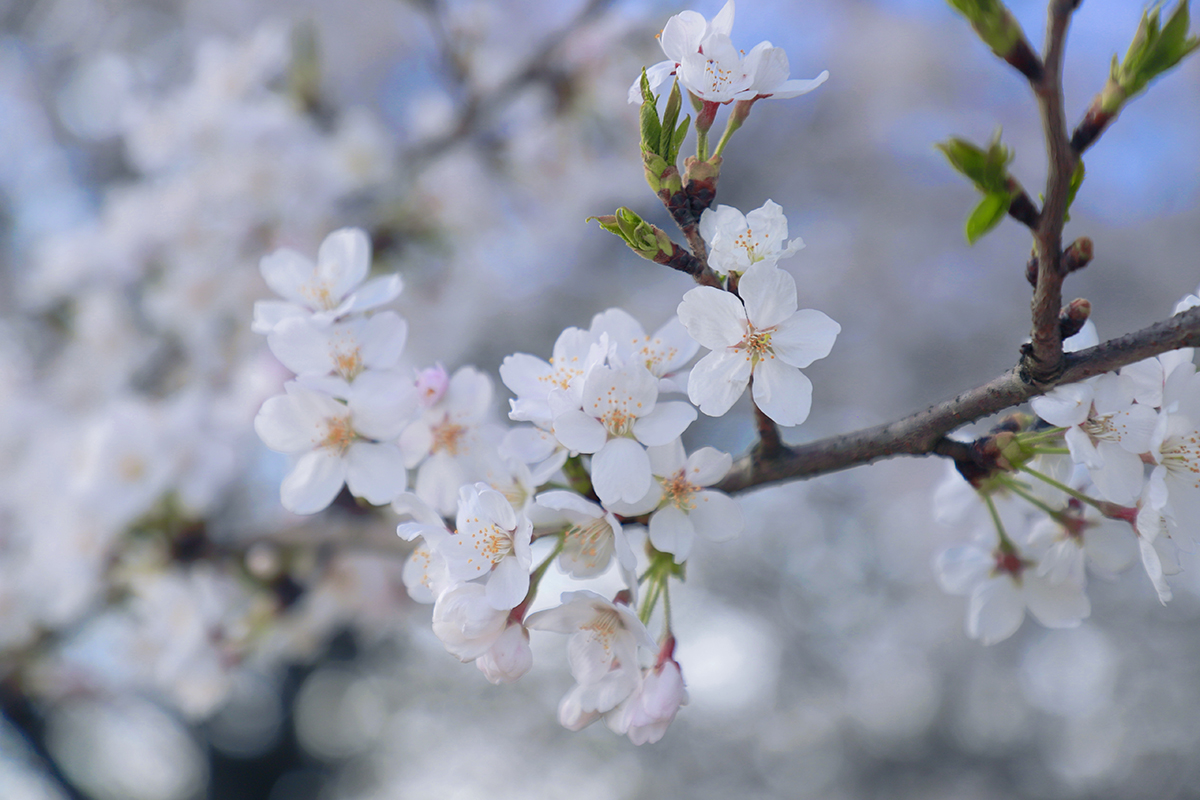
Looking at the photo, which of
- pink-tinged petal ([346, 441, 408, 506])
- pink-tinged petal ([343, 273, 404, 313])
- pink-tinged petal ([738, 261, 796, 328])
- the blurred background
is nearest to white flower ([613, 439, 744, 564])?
pink-tinged petal ([738, 261, 796, 328])

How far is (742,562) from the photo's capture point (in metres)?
4.51

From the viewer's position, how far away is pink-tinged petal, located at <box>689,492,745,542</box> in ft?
2.12

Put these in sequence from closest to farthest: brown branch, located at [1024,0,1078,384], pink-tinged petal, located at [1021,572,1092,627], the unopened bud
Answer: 1. brown branch, located at [1024,0,1078,384]
2. the unopened bud
3. pink-tinged petal, located at [1021,572,1092,627]

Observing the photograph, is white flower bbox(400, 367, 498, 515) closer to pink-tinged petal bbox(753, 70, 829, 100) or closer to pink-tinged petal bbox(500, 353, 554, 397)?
pink-tinged petal bbox(500, 353, 554, 397)

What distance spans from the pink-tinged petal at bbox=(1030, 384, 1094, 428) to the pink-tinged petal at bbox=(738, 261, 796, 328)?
20cm

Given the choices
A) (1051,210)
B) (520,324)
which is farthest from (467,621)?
(520,324)

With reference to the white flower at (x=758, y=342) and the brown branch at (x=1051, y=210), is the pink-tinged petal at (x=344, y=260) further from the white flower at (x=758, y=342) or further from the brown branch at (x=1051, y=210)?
the brown branch at (x=1051, y=210)

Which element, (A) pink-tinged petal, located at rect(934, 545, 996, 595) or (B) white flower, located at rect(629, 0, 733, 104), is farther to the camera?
(A) pink-tinged petal, located at rect(934, 545, 996, 595)

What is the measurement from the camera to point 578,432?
1.93 feet

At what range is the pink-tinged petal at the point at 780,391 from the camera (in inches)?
23.4

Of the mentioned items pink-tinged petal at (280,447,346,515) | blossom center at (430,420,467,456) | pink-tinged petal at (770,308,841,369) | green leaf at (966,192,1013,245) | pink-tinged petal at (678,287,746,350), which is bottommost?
pink-tinged petal at (280,447,346,515)

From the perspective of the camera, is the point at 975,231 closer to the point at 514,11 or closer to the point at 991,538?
the point at 991,538

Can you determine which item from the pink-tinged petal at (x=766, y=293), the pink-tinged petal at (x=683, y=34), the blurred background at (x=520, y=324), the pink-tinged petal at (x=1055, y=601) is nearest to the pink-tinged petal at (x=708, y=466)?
the pink-tinged petal at (x=766, y=293)

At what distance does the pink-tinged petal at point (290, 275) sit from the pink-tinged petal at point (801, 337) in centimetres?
51
